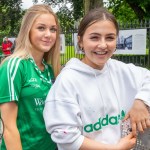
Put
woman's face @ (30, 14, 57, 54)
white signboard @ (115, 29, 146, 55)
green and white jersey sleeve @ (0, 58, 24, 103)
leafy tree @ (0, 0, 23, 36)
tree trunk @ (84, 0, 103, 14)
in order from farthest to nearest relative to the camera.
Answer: leafy tree @ (0, 0, 23, 36) → tree trunk @ (84, 0, 103, 14) → white signboard @ (115, 29, 146, 55) → woman's face @ (30, 14, 57, 54) → green and white jersey sleeve @ (0, 58, 24, 103)

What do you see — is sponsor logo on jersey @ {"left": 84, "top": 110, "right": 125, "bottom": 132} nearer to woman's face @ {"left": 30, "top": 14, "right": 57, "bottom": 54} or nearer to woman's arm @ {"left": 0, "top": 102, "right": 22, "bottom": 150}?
woman's arm @ {"left": 0, "top": 102, "right": 22, "bottom": 150}

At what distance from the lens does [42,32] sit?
225 centimetres

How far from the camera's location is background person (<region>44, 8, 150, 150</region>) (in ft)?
5.46

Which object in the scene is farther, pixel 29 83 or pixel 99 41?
pixel 29 83

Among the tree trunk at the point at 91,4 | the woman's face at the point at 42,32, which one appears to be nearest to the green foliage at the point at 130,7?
the tree trunk at the point at 91,4

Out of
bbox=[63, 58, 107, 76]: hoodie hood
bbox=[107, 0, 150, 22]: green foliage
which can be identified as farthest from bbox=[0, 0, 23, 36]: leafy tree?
bbox=[63, 58, 107, 76]: hoodie hood

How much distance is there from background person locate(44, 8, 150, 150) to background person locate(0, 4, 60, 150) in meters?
0.32

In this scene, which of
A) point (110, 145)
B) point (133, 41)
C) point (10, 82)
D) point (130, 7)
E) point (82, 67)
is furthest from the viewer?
point (130, 7)

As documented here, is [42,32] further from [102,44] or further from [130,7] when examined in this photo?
[130,7]

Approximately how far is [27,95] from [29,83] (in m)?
0.07

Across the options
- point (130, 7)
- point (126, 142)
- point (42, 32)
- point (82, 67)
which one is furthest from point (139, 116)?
point (130, 7)

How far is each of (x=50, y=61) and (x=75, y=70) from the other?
2.11ft

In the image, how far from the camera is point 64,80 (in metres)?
1.73

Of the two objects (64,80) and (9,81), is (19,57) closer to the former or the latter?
(9,81)
